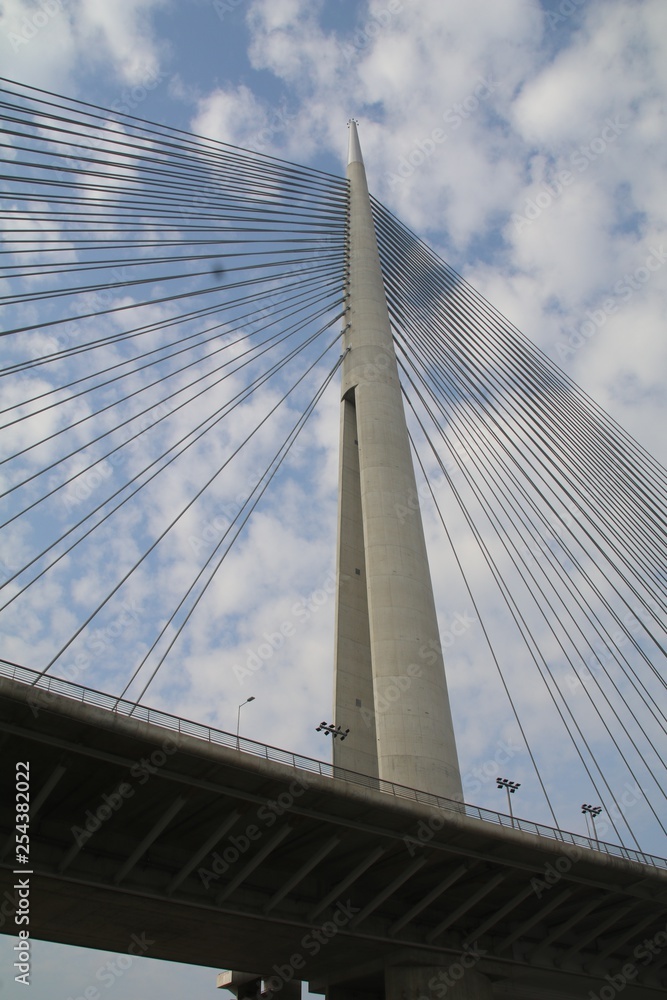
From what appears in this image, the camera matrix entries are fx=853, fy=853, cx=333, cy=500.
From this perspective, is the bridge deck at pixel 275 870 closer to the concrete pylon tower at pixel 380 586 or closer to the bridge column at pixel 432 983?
the bridge column at pixel 432 983

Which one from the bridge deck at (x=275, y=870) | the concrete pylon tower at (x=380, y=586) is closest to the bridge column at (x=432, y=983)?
the bridge deck at (x=275, y=870)

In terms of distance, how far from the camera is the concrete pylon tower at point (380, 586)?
84.9 feet

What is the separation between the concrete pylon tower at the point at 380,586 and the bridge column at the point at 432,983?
16.6 ft

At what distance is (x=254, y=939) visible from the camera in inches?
1009

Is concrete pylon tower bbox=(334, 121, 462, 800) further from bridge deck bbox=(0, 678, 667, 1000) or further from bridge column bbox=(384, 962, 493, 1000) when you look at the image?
bridge column bbox=(384, 962, 493, 1000)

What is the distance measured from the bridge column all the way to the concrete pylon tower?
16.6ft

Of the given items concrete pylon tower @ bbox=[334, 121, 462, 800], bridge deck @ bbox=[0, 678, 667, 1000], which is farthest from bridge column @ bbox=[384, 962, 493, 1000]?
concrete pylon tower @ bbox=[334, 121, 462, 800]

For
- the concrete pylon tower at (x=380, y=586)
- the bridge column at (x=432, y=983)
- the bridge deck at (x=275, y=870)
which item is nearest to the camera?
the bridge deck at (x=275, y=870)

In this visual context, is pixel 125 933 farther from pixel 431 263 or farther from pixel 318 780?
pixel 431 263

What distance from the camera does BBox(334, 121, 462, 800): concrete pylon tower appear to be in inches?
1019

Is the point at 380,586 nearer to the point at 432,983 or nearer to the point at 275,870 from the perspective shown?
the point at 275,870

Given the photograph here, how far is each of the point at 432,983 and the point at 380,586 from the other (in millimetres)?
11922

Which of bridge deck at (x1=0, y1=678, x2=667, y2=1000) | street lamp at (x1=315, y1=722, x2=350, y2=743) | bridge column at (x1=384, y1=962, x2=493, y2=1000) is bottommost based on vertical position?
bridge column at (x1=384, y1=962, x2=493, y2=1000)

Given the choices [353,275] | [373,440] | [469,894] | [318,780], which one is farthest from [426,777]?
[353,275]
